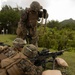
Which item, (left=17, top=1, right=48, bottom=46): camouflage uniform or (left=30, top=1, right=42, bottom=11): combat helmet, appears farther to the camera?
(left=17, top=1, right=48, bottom=46): camouflage uniform

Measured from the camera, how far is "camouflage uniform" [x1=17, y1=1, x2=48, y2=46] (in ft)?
30.8

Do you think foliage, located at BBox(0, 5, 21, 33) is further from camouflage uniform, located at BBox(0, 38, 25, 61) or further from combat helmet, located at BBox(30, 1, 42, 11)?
camouflage uniform, located at BBox(0, 38, 25, 61)

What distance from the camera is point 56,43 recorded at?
1094 inches

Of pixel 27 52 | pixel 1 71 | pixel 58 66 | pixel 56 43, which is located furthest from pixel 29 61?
pixel 56 43

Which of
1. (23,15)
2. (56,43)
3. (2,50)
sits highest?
(23,15)

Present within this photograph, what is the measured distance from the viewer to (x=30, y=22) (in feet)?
31.8

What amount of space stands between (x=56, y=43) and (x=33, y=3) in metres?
18.8

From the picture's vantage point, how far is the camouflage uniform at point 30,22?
30.8ft

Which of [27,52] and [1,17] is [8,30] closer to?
[1,17]

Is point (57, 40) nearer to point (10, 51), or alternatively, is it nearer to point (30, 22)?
point (30, 22)

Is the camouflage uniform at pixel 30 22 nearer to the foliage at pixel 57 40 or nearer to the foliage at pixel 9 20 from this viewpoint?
the foliage at pixel 57 40

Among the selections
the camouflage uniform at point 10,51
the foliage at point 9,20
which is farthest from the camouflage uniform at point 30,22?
the foliage at point 9,20

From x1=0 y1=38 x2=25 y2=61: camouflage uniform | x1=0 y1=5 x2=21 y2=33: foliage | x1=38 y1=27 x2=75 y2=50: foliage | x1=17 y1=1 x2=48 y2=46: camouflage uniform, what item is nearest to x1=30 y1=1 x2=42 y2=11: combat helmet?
x1=17 y1=1 x2=48 y2=46: camouflage uniform

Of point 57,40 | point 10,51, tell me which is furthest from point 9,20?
point 10,51
